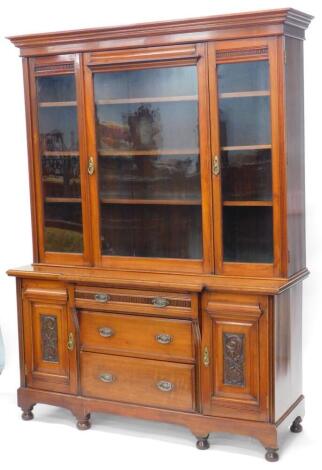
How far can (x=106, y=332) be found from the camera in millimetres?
4410

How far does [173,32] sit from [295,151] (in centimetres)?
80

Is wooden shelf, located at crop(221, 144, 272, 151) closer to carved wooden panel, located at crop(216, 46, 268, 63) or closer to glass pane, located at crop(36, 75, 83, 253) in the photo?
carved wooden panel, located at crop(216, 46, 268, 63)

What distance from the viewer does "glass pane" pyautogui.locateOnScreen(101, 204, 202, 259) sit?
169 inches

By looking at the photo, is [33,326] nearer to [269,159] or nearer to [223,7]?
[269,159]

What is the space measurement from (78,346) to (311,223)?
1388 millimetres

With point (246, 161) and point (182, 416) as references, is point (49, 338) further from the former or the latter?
point (246, 161)

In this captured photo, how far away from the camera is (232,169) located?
163 inches

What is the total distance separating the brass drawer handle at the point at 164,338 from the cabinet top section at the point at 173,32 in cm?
140

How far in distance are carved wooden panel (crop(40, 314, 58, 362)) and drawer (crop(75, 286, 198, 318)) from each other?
206 mm

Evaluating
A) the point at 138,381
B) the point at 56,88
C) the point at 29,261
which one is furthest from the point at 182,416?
the point at 56,88

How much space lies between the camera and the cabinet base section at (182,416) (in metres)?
4.05

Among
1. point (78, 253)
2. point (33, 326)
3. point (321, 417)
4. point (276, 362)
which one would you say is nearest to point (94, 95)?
point (78, 253)

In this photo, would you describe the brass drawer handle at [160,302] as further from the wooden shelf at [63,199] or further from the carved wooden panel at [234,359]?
the wooden shelf at [63,199]

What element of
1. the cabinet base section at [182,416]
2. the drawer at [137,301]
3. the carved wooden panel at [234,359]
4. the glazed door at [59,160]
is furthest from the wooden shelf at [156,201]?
the cabinet base section at [182,416]
